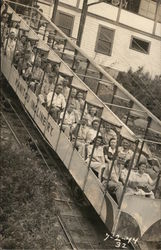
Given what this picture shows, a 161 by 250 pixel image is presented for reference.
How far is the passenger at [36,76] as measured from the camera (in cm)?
1217

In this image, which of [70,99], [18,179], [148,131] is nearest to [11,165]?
[18,179]

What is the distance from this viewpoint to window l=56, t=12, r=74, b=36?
19609mm

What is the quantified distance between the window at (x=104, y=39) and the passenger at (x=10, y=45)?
263 inches

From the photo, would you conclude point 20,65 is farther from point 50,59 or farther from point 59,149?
point 59,149

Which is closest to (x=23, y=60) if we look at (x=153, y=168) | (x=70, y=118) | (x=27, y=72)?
(x=27, y=72)

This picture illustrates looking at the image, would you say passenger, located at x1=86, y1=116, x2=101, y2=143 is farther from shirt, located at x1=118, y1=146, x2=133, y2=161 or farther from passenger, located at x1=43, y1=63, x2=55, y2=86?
passenger, located at x1=43, y1=63, x2=55, y2=86

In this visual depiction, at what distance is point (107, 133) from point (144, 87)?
7730 millimetres

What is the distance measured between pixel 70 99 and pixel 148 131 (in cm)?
242

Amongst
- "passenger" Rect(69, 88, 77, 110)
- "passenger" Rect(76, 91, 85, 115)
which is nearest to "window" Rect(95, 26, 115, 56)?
"passenger" Rect(69, 88, 77, 110)

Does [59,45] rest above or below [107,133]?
above

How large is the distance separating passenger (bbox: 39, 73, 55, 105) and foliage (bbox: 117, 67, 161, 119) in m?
4.07

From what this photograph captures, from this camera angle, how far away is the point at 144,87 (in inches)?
663

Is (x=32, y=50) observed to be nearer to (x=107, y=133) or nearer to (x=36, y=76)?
(x=36, y=76)

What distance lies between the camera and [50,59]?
38.4 ft
